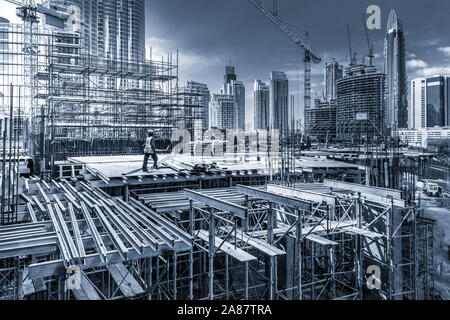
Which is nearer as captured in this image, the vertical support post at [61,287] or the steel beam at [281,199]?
the vertical support post at [61,287]

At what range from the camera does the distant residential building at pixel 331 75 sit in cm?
13012

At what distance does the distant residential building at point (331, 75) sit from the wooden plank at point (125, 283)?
130392 mm

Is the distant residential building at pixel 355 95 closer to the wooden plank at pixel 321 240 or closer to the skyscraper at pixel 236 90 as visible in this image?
the skyscraper at pixel 236 90

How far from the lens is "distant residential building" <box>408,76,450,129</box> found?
123 feet

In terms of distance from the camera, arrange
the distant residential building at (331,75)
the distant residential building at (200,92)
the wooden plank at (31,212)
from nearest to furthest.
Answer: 1. the wooden plank at (31,212)
2. the distant residential building at (200,92)
3. the distant residential building at (331,75)

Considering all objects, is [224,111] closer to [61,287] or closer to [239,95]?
[239,95]

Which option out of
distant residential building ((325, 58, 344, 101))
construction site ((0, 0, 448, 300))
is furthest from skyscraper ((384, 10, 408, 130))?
distant residential building ((325, 58, 344, 101))

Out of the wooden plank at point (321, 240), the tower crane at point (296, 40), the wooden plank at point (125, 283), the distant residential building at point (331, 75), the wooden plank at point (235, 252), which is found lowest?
the wooden plank at point (125, 283)

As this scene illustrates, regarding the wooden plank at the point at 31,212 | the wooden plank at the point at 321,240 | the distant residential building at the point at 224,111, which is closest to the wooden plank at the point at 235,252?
the wooden plank at the point at 321,240

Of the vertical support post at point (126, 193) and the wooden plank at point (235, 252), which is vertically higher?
the vertical support post at point (126, 193)

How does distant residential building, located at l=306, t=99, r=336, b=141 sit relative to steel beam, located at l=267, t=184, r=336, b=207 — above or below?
above

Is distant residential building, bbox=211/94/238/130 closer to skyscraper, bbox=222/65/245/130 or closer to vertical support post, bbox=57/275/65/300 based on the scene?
skyscraper, bbox=222/65/245/130

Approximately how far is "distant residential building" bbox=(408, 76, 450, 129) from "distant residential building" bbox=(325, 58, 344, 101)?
8366cm
